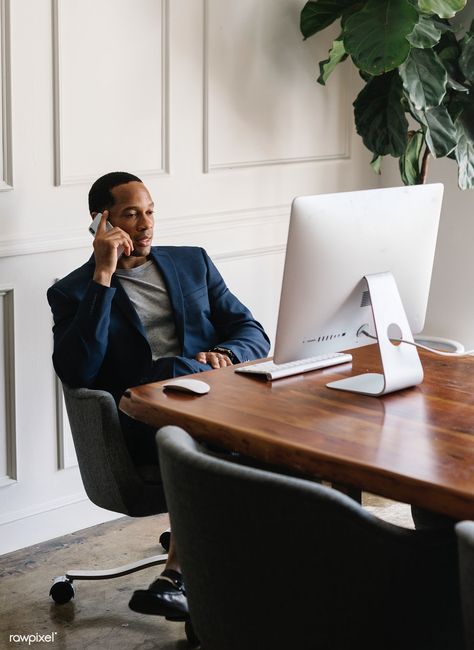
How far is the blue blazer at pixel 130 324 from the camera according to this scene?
8.82 feet

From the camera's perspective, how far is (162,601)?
263cm

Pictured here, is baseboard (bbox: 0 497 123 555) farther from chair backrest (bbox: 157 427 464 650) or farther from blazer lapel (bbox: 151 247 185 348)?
chair backrest (bbox: 157 427 464 650)

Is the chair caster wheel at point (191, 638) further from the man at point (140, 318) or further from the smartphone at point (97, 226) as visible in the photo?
the smartphone at point (97, 226)

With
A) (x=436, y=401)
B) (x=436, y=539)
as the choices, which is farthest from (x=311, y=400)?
(x=436, y=539)

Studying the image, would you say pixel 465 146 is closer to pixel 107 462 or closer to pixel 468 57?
pixel 468 57

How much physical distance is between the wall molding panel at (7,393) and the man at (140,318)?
44 centimetres

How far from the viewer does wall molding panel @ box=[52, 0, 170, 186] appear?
3.20 m

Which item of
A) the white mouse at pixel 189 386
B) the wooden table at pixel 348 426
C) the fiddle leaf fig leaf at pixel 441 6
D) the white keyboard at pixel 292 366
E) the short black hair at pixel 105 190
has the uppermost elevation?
the fiddle leaf fig leaf at pixel 441 6

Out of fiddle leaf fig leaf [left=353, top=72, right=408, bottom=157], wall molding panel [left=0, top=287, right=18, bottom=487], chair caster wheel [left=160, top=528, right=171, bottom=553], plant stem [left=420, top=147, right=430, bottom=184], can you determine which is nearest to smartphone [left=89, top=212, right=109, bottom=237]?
wall molding panel [left=0, top=287, right=18, bottom=487]

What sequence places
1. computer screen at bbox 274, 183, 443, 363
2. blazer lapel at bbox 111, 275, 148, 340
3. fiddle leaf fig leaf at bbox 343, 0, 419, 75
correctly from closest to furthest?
computer screen at bbox 274, 183, 443, 363 < blazer lapel at bbox 111, 275, 148, 340 < fiddle leaf fig leaf at bbox 343, 0, 419, 75

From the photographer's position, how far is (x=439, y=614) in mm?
1729

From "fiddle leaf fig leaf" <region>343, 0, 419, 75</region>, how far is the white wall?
1.57ft

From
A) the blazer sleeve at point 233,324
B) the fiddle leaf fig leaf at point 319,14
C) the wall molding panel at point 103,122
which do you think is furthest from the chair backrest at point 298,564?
the fiddle leaf fig leaf at point 319,14

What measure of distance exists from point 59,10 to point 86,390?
4.25 ft
